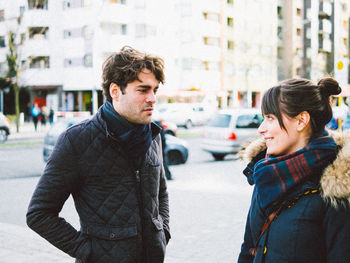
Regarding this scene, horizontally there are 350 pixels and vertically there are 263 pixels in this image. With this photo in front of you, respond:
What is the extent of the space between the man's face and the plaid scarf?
2.51 ft

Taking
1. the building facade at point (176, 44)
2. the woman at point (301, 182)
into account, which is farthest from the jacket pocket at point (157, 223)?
the building facade at point (176, 44)

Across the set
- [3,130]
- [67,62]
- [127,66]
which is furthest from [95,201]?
[67,62]

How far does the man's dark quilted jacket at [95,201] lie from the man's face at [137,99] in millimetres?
157

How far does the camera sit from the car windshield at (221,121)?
1514 cm

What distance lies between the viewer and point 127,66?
2.44 meters

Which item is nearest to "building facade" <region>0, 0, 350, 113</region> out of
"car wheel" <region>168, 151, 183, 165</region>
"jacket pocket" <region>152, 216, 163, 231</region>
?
"car wheel" <region>168, 151, 183, 165</region>

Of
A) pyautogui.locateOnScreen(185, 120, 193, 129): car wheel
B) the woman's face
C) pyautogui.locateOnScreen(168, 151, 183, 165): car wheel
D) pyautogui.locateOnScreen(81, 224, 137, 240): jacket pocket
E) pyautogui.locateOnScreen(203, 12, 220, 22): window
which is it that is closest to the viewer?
the woman's face

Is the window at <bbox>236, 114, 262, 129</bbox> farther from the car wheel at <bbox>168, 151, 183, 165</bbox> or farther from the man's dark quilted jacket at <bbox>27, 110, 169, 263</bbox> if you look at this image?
the man's dark quilted jacket at <bbox>27, 110, 169, 263</bbox>

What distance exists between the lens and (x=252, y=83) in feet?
189

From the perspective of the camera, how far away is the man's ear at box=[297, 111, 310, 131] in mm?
2070

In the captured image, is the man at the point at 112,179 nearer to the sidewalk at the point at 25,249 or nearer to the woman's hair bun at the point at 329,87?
the woman's hair bun at the point at 329,87

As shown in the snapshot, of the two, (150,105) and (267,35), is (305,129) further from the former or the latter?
(267,35)

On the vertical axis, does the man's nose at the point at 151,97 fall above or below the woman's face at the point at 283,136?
above

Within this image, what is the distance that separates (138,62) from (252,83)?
56.5 m
